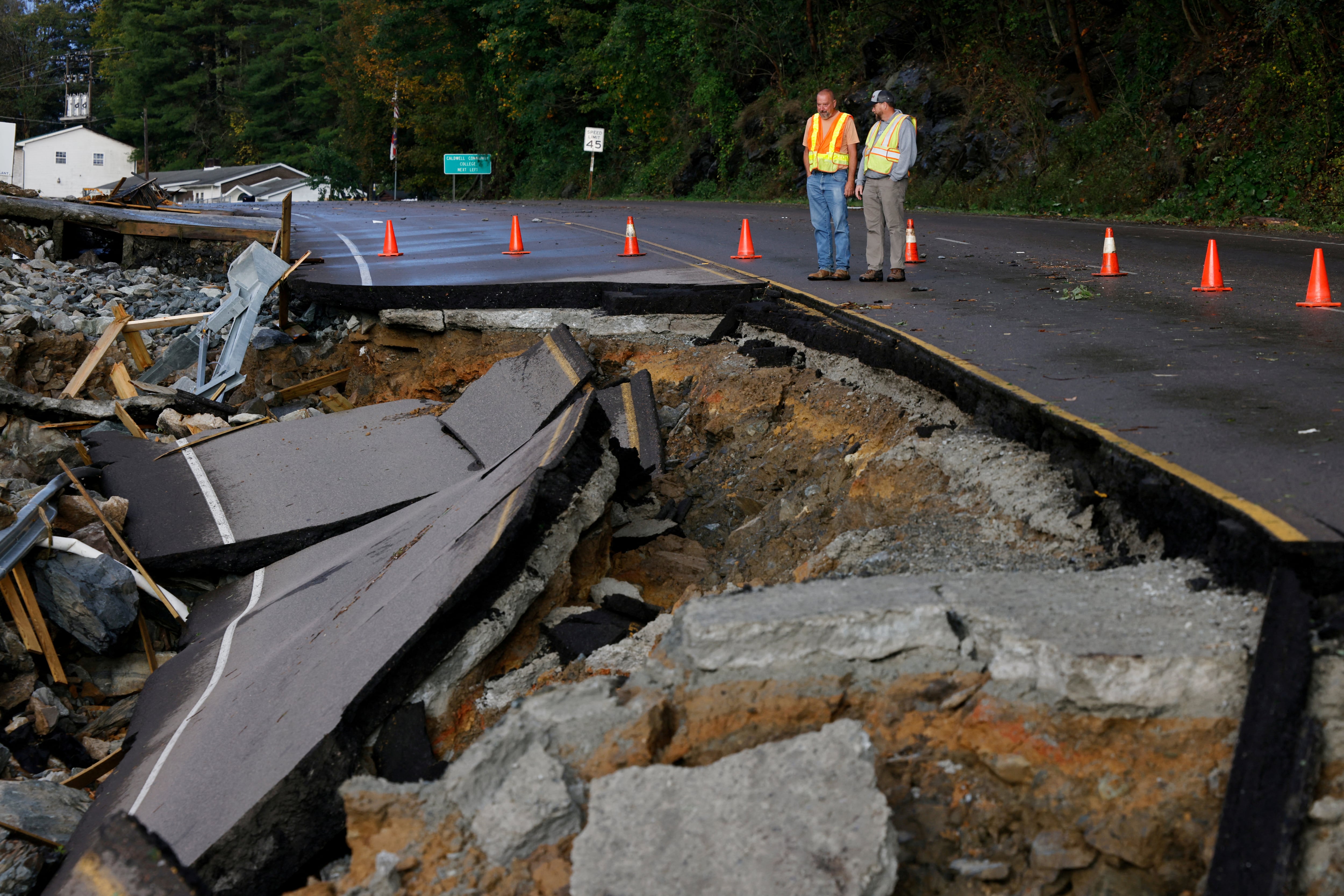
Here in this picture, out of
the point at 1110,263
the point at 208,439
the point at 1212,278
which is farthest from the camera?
the point at 1110,263

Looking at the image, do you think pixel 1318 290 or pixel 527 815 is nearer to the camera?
pixel 527 815

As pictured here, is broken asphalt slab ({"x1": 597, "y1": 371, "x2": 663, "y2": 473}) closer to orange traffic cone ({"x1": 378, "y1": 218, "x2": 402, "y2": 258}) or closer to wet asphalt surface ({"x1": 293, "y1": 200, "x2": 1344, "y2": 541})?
wet asphalt surface ({"x1": 293, "y1": 200, "x2": 1344, "y2": 541})

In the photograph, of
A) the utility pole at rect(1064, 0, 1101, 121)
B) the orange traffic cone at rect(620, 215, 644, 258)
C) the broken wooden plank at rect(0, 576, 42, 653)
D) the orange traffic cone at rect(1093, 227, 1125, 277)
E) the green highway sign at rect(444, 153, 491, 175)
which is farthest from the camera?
the green highway sign at rect(444, 153, 491, 175)

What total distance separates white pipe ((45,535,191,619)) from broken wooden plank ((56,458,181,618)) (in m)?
0.01

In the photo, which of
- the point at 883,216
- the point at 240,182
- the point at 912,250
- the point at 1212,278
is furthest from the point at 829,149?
the point at 240,182

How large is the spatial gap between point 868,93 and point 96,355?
921 inches

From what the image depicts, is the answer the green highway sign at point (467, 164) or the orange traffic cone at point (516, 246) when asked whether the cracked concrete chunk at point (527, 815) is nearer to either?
the orange traffic cone at point (516, 246)

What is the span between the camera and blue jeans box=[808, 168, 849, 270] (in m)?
10.1

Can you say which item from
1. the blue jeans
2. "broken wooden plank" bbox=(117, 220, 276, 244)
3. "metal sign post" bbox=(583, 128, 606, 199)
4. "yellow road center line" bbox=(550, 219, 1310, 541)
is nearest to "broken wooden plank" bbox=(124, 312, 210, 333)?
"broken wooden plank" bbox=(117, 220, 276, 244)

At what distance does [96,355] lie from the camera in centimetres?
996

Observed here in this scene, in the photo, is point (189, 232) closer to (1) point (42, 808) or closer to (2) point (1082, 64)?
(1) point (42, 808)

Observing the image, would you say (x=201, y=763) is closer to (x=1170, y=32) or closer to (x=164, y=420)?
(x=164, y=420)

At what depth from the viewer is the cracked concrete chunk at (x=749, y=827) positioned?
257 cm

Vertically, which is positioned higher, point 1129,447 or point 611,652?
point 1129,447
